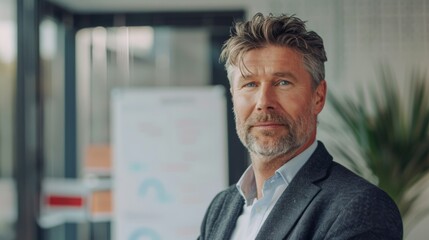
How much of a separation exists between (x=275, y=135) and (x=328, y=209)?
146 mm

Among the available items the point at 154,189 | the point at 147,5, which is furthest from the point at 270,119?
the point at 147,5

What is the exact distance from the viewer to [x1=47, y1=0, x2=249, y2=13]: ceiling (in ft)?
12.9

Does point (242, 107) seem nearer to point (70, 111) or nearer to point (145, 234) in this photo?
point (145, 234)

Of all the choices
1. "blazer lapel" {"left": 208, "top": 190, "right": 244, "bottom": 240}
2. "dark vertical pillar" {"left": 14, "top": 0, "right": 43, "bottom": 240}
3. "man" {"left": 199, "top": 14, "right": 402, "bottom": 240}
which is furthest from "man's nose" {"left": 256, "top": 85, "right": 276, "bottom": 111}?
"dark vertical pillar" {"left": 14, "top": 0, "right": 43, "bottom": 240}

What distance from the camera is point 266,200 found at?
1.11 meters

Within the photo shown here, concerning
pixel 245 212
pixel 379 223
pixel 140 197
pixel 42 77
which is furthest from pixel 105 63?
pixel 379 223

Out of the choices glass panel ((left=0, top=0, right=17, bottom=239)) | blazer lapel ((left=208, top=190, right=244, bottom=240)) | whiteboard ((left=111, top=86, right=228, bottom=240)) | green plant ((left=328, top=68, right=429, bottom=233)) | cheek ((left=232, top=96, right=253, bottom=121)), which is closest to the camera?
cheek ((left=232, top=96, right=253, bottom=121))

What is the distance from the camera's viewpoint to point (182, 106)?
3785mm

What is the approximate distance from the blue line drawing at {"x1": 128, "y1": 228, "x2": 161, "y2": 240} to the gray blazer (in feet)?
8.58

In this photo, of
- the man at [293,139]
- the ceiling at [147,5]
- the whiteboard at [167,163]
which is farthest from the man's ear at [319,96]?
the ceiling at [147,5]

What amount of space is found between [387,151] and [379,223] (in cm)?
180

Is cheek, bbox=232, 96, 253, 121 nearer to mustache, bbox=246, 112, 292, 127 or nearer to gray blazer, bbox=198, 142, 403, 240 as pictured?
mustache, bbox=246, 112, 292, 127

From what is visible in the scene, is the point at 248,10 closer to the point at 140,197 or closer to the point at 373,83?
the point at 373,83

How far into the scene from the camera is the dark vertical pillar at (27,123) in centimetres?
375
